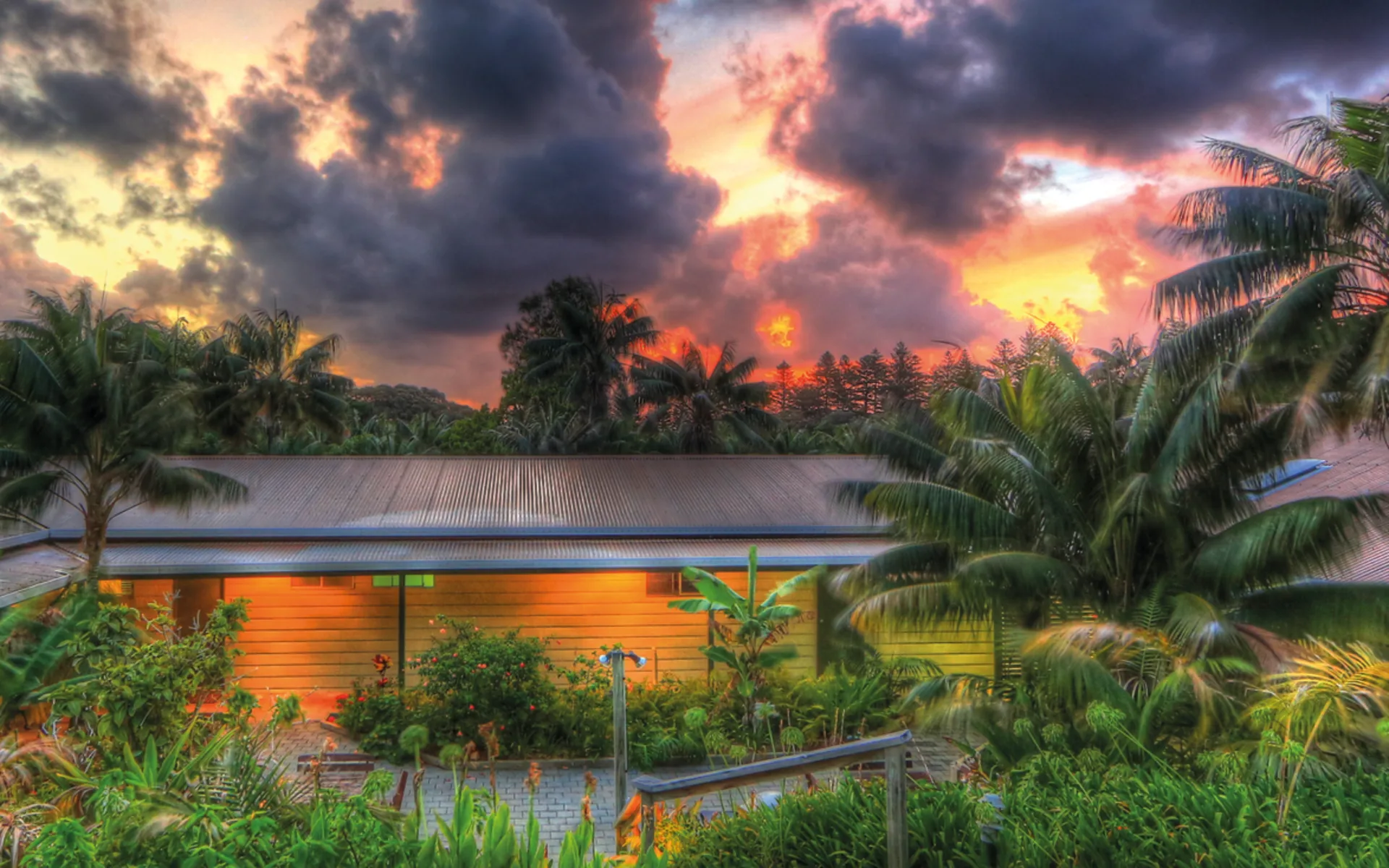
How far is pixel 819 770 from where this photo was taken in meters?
4.80

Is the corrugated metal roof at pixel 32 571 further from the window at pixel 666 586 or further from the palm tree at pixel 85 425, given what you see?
the window at pixel 666 586

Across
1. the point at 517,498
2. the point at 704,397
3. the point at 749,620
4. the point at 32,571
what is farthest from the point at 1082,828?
the point at 704,397

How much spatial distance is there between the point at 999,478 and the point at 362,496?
11.4m

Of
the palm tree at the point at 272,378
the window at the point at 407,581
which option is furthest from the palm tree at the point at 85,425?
the palm tree at the point at 272,378

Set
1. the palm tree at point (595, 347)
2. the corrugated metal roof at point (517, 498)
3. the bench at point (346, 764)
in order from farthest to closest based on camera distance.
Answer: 1. the palm tree at point (595, 347)
2. the corrugated metal roof at point (517, 498)
3. the bench at point (346, 764)

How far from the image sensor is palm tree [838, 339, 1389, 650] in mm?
8805

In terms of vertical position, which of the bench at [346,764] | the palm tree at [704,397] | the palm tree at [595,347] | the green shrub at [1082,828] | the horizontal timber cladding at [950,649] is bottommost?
the bench at [346,764]

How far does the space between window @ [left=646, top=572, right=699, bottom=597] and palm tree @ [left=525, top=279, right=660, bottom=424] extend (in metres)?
19.4

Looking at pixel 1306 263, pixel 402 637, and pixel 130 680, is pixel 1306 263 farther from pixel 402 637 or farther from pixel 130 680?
pixel 402 637

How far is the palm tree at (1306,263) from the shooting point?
345 inches

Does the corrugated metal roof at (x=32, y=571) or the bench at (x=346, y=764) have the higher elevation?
the corrugated metal roof at (x=32, y=571)

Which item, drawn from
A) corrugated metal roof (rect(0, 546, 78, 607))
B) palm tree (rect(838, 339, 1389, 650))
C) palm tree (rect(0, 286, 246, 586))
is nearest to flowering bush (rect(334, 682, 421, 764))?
palm tree (rect(0, 286, 246, 586))

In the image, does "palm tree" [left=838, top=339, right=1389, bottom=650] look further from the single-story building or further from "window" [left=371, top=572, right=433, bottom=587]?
"window" [left=371, top=572, right=433, bottom=587]

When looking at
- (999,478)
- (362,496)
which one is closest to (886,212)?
(999,478)
